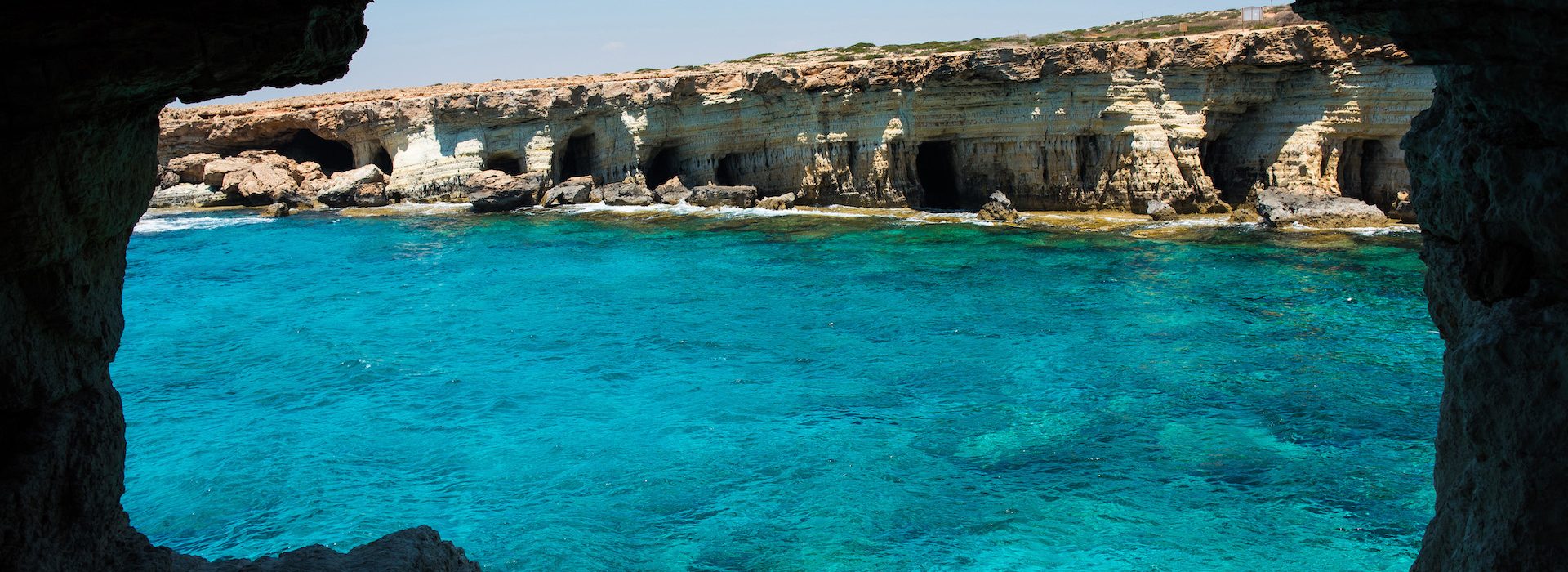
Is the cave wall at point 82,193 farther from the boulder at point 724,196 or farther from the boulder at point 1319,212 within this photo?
the boulder at point 724,196

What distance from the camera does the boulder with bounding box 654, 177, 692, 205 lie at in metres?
45.2

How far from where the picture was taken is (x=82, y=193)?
5734 mm

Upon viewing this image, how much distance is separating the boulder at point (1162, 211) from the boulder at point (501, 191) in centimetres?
2571

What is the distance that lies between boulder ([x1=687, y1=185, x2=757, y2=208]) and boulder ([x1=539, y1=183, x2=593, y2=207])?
529 centimetres

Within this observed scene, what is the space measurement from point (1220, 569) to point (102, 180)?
11.3 meters

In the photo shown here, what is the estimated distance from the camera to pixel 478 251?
36.3 m

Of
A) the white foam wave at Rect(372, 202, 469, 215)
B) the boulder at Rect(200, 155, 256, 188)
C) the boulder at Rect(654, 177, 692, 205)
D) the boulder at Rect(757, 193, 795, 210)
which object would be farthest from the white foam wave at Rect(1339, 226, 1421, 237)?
the boulder at Rect(200, 155, 256, 188)

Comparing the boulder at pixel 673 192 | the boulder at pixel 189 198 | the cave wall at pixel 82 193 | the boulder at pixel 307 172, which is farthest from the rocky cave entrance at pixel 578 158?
the cave wall at pixel 82 193

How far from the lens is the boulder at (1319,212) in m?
32.9

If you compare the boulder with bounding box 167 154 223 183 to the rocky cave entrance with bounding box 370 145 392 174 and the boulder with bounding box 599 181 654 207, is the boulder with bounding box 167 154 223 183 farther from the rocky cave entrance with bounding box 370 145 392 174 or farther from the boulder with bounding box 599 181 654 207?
the boulder with bounding box 599 181 654 207

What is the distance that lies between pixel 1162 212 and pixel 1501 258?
103 feet

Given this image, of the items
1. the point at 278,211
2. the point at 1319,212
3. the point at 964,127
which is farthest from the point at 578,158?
the point at 1319,212

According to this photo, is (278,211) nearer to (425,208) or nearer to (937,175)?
(425,208)

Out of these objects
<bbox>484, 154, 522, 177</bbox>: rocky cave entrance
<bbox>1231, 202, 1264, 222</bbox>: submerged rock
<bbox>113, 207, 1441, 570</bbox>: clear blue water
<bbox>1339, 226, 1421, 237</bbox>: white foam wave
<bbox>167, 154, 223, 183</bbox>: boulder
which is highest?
<bbox>167, 154, 223, 183</bbox>: boulder
